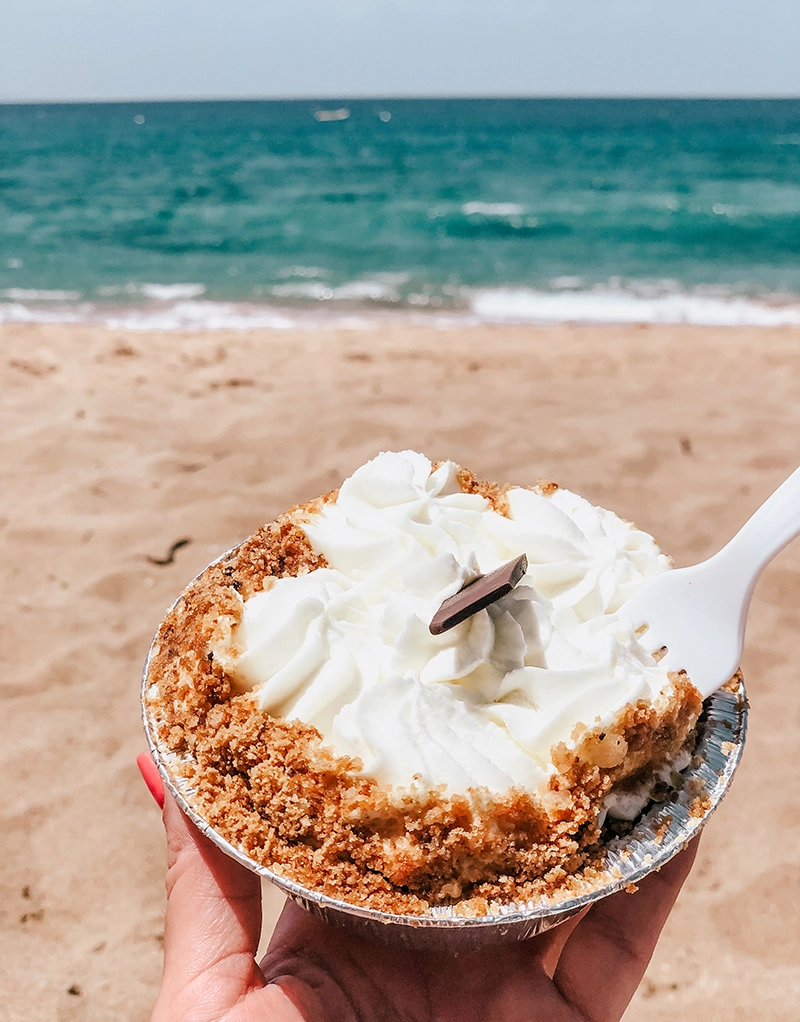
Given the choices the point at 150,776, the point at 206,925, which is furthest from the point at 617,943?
the point at 150,776

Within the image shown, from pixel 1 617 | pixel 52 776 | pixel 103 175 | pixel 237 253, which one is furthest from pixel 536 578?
pixel 103 175

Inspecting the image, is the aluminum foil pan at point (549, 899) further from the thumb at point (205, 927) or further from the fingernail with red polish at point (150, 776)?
the fingernail with red polish at point (150, 776)

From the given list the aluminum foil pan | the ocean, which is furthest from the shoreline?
the aluminum foil pan

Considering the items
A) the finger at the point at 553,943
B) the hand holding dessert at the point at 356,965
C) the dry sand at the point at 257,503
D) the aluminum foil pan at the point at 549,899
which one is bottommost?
the dry sand at the point at 257,503

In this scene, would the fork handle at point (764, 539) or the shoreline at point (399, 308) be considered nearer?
the fork handle at point (764, 539)

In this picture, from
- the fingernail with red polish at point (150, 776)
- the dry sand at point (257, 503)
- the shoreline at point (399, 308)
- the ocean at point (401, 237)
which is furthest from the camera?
the ocean at point (401, 237)

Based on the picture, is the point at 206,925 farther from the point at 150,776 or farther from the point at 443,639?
the point at 443,639

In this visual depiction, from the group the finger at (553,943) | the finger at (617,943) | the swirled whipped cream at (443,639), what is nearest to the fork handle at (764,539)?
the swirled whipped cream at (443,639)

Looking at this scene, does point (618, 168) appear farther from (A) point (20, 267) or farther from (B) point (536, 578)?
(B) point (536, 578)
